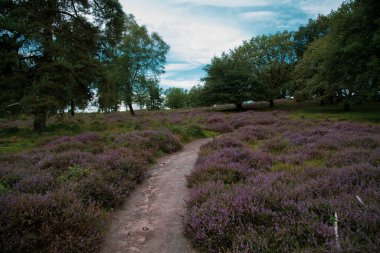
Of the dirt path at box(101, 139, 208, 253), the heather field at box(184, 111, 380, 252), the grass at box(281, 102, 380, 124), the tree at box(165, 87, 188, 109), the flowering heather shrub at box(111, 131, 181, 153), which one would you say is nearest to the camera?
the heather field at box(184, 111, 380, 252)

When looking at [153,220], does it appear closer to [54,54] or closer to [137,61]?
[54,54]

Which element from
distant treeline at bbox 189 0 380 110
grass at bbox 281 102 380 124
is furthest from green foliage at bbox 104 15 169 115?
grass at bbox 281 102 380 124

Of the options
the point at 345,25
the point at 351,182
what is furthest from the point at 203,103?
the point at 351,182

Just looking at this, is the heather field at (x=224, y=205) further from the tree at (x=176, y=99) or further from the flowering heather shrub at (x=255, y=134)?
the tree at (x=176, y=99)

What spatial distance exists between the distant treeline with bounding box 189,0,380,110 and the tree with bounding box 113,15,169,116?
9239mm

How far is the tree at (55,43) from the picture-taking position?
42.8 ft

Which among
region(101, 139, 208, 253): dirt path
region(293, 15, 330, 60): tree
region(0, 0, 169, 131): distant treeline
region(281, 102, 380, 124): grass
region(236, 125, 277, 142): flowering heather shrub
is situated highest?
region(293, 15, 330, 60): tree

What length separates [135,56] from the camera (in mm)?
35750

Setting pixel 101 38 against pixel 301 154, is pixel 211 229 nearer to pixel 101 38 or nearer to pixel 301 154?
pixel 301 154

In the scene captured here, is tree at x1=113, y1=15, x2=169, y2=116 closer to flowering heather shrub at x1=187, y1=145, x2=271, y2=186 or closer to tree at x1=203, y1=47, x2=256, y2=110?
tree at x1=203, y1=47, x2=256, y2=110

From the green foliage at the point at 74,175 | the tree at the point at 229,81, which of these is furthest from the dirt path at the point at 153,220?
the tree at the point at 229,81

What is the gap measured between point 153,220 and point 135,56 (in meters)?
34.7

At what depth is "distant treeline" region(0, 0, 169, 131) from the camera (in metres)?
12.8

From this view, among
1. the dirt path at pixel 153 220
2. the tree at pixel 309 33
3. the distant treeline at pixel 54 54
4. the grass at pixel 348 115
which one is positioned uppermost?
the tree at pixel 309 33
